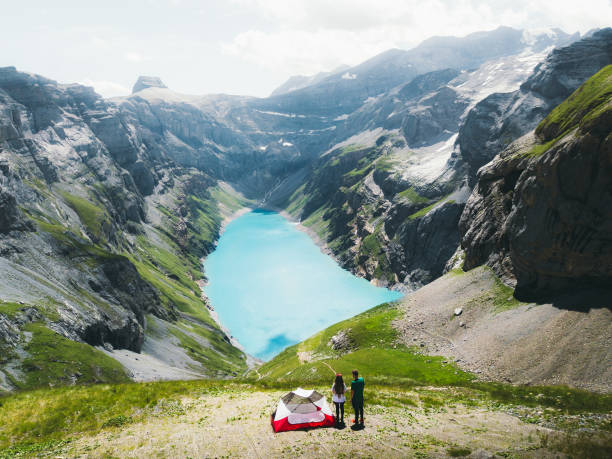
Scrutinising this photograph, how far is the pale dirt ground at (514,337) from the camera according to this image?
44062 millimetres

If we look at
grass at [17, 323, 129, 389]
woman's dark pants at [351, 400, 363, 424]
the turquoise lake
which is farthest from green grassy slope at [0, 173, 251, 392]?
woman's dark pants at [351, 400, 363, 424]

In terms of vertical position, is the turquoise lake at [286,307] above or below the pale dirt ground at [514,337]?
below

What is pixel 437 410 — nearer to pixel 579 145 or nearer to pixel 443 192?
pixel 579 145

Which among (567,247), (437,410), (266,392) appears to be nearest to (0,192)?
(266,392)

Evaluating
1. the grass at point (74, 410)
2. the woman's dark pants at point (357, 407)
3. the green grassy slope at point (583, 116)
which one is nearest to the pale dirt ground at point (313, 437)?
the woman's dark pants at point (357, 407)

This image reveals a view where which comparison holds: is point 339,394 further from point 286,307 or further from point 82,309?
point 286,307

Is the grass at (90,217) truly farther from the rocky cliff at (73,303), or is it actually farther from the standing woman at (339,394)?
the standing woman at (339,394)

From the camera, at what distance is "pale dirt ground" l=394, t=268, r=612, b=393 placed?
4406cm

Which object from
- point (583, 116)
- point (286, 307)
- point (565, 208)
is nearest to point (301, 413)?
→ point (565, 208)

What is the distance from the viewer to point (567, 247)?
58000 millimetres

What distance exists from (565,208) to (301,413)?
55.1 m

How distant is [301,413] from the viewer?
88.0 feet

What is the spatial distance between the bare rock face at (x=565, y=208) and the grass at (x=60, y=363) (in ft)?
243

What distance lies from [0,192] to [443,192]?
18381 centimetres
